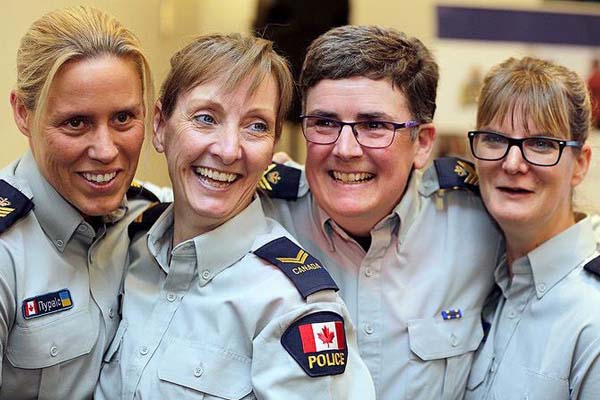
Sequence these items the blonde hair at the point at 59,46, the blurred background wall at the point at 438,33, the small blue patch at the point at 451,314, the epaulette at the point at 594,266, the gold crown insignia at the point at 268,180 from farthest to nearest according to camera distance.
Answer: the blurred background wall at the point at 438,33 < the gold crown insignia at the point at 268,180 < the small blue patch at the point at 451,314 < the epaulette at the point at 594,266 < the blonde hair at the point at 59,46

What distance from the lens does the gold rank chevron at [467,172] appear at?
84.2 inches

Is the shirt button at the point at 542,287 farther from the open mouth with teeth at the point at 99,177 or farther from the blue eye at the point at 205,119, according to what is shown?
the open mouth with teeth at the point at 99,177

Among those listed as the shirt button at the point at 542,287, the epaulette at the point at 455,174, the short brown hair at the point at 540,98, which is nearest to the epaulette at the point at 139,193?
the epaulette at the point at 455,174

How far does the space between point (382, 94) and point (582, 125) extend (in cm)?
48

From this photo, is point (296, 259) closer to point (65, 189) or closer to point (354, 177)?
point (354, 177)

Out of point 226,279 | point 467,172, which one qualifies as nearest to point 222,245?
point 226,279

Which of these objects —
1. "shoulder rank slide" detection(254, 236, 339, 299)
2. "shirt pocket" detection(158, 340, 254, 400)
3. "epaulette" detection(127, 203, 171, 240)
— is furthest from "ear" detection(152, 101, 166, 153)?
"shirt pocket" detection(158, 340, 254, 400)

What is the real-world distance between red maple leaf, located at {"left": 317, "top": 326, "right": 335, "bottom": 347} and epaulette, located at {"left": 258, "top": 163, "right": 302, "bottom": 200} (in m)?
0.58

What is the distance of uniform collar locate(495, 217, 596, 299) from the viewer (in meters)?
1.94

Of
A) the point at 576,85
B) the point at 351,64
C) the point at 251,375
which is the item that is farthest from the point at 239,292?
the point at 576,85

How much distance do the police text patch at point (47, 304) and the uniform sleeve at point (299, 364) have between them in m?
0.43

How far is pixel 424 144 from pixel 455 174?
0.14 m

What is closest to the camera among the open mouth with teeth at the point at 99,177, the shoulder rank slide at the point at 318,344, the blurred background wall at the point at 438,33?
the shoulder rank slide at the point at 318,344

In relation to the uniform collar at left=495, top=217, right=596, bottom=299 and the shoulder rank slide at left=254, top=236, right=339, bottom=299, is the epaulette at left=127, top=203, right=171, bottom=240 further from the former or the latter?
the uniform collar at left=495, top=217, right=596, bottom=299
